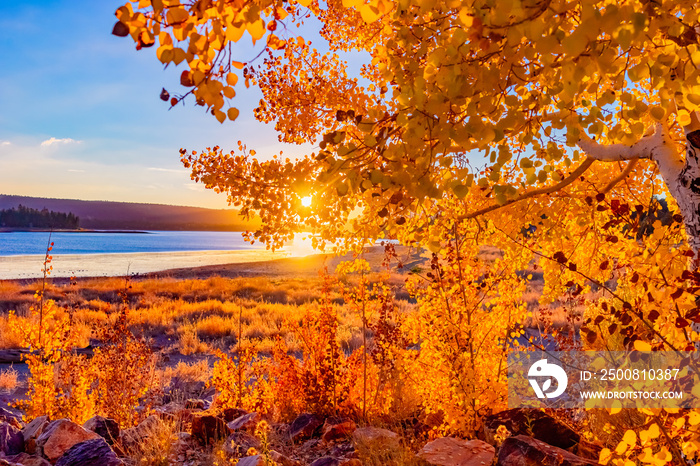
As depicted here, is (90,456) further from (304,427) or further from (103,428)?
(304,427)

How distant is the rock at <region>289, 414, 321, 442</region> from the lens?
481 cm

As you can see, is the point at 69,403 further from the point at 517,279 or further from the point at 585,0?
the point at 585,0

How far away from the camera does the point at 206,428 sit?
466 centimetres

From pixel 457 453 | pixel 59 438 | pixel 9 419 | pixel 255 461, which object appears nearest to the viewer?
pixel 255 461

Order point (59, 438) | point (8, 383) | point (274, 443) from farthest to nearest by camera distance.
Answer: point (8, 383)
point (274, 443)
point (59, 438)

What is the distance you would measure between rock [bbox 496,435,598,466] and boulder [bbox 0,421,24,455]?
424 centimetres

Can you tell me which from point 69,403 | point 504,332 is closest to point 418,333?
point 504,332

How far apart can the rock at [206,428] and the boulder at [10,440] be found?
153 centimetres

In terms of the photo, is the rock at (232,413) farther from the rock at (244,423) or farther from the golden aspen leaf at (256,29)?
the golden aspen leaf at (256,29)

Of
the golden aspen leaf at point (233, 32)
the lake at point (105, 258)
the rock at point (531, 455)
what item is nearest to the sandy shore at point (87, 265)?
the lake at point (105, 258)

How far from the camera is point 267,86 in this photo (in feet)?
16.2

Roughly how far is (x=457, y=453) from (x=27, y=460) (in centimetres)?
364

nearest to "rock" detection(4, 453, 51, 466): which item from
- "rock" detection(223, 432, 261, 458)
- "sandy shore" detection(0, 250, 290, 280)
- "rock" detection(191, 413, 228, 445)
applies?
"rock" detection(191, 413, 228, 445)
